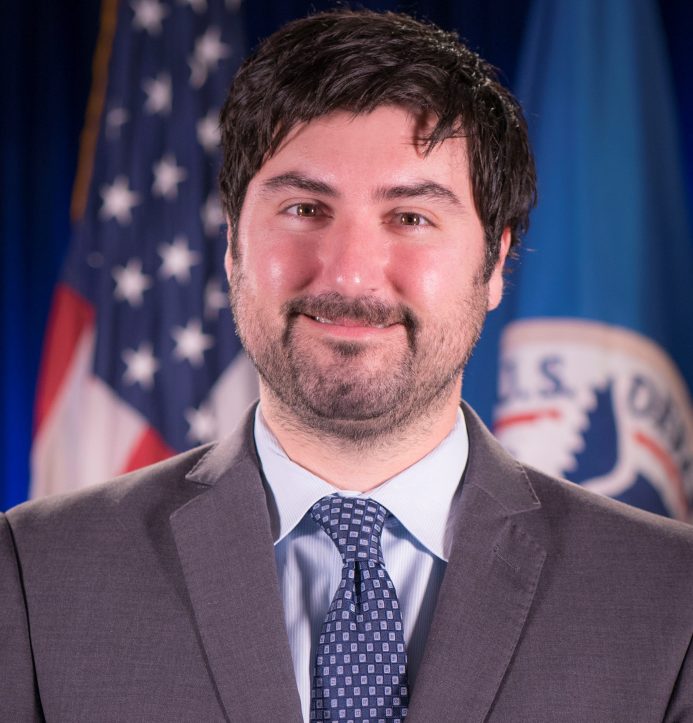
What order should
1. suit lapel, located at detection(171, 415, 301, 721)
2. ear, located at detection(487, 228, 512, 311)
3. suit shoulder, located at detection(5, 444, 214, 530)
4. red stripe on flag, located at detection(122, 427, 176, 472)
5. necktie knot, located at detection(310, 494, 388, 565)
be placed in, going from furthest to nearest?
1. red stripe on flag, located at detection(122, 427, 176, 472)
2. ear, located at detection(487, 228, 512, 311)
3. suit shoulder, located at detection(5, 444, 214, 530)
4. necktie knot, located at detection(310, 494, 388, 565)
5. suit lapel, located at detection(171, 415, 301, 721)

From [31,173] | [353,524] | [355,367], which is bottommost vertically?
[31,173]

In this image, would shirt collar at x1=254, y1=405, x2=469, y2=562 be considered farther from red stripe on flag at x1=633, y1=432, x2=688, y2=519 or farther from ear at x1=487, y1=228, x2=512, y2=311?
red stripe on flag at x1=633, y1=432, x2=688, y2=519

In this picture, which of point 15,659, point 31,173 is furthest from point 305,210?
point 31,173

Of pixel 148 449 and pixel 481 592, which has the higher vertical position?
pixel 481 592

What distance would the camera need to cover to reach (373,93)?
214 centimetres

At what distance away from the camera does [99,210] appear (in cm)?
475

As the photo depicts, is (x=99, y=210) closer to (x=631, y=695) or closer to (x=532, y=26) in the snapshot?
(x=532, y=26)

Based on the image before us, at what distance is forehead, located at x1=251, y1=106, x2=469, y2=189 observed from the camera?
2.10m

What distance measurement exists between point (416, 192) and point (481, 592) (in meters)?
A: 0.84

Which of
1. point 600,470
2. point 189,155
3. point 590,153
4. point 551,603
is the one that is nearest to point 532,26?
point 590,153

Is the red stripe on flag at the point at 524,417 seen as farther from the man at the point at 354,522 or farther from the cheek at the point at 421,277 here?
the cheek at the point at 421,277

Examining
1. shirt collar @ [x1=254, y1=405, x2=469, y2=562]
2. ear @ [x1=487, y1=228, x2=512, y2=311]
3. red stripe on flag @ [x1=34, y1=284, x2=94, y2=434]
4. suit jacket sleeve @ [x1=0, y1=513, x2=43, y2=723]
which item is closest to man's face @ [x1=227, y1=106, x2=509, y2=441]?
shirt collar @ [x1=254, y1=405, x2=469, y2=562]

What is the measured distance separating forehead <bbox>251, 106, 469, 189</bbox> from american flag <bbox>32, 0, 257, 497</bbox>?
2.48 meters

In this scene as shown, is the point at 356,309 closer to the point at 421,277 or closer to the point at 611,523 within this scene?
the point at 421,277
